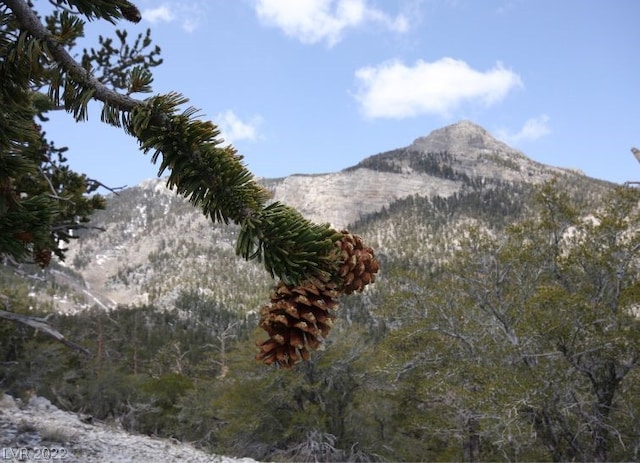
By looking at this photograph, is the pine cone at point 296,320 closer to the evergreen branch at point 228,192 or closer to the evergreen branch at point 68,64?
the evergreen branch at point 228,192

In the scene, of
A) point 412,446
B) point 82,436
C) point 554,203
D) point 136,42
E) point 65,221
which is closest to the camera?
point 65,221

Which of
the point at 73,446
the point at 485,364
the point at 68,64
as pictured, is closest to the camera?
the point at 68,64

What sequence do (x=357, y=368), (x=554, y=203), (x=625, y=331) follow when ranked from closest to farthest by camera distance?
1. (x=625, y=331)
2. (x=554, y=203)
3. (x=357, y=368)

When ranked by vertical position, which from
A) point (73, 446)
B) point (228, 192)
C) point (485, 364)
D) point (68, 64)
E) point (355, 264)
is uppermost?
point (68, 64)

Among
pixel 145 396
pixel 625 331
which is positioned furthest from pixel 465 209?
pixel 625 331

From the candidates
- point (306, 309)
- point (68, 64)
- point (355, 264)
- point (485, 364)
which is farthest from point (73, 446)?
point (485, 364)

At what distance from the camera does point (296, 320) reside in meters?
1.18

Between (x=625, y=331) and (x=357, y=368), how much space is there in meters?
10.3

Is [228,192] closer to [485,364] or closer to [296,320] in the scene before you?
[296,320]

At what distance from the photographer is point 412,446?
1992cm

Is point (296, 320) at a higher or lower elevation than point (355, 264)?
lower

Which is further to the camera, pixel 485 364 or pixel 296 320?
pixel 485 364

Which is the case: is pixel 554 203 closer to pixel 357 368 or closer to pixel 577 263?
pixel 577 263

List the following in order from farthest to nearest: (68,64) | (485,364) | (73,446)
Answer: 1. (485,364)
2. (73,446)
3. (68,64)
